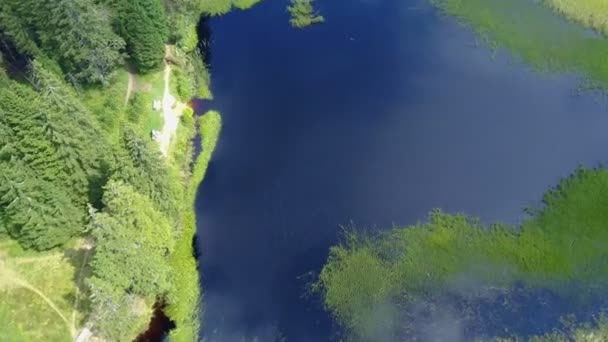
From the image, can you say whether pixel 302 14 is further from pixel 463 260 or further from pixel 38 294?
pixel 38 294

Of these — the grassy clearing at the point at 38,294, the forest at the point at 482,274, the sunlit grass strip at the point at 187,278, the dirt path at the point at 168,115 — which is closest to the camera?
the forest at the point at 482,274

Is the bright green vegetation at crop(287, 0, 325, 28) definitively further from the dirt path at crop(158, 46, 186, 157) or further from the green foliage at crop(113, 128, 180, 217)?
the green foliage at crop(113, 128, 180, 217)

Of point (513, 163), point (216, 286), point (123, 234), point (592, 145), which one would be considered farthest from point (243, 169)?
point (592, 145)

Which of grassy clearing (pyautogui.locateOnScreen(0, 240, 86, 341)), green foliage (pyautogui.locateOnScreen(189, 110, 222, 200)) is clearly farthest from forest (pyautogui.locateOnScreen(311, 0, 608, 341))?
grassy clearing (pyautogui.locateOnScreen(0, 240, 86, 341))

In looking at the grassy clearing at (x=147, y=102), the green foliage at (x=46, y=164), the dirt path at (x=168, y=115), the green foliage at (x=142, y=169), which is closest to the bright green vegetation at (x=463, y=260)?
the green foliage at (x=142, y=169)

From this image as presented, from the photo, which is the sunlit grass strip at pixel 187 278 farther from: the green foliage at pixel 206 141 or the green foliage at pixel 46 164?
the green foliage at pixel 46 164

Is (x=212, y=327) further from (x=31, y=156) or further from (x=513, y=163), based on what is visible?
(x=513, y=163)
